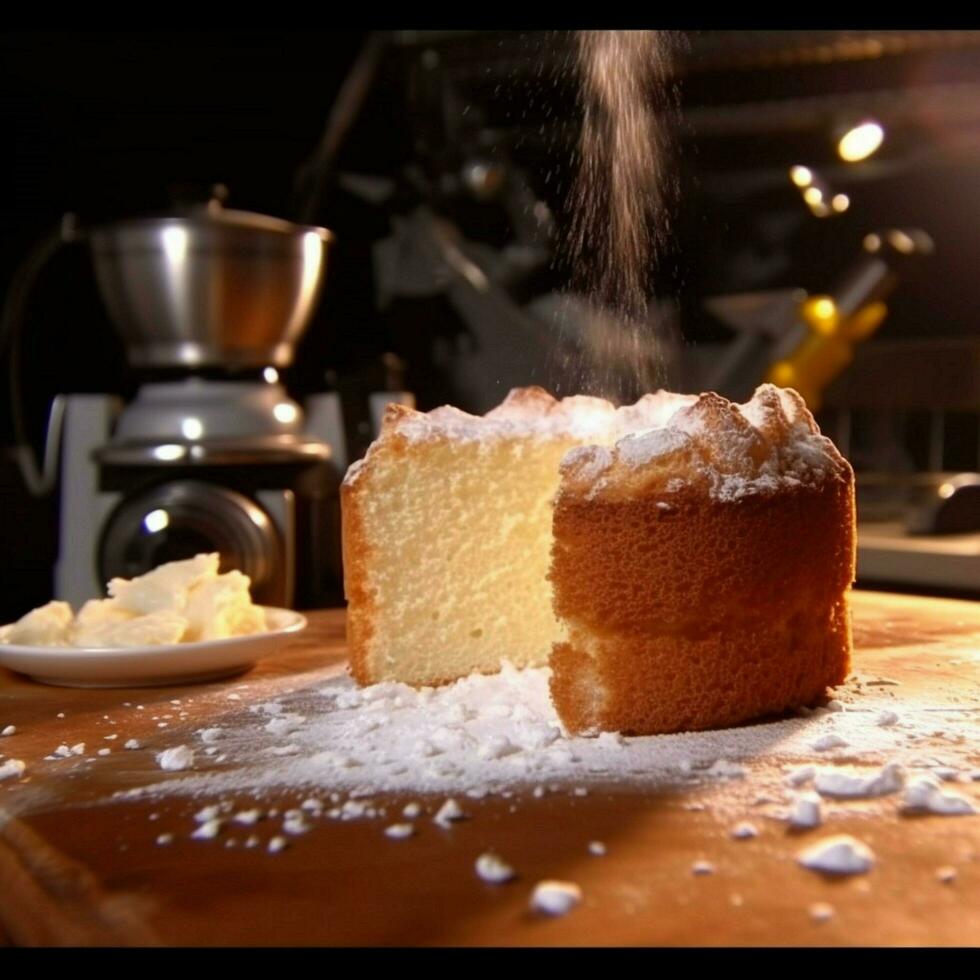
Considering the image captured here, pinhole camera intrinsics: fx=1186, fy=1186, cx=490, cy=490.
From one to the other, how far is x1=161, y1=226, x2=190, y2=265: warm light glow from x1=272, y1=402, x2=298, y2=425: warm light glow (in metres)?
0.32

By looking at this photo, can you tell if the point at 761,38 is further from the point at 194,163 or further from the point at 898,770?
the point at 898,770

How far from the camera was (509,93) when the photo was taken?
3.17 m

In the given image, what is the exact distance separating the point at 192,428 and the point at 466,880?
150 cm

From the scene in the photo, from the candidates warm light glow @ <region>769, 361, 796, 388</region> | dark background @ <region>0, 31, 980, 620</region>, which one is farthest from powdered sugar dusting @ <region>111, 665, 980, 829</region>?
warm light glow @ <region>769, 361, 796, 388</region>

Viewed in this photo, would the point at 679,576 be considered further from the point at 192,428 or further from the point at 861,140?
the point at 861,140

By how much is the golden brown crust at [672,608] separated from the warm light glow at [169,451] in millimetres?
1032

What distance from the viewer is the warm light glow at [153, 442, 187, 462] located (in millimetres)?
2092

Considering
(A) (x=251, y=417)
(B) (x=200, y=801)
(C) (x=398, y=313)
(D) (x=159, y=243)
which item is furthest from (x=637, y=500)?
Answer: (C) (x=398, y=313)

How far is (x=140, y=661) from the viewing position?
1.41 meters

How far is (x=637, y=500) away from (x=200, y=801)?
0.53 metres

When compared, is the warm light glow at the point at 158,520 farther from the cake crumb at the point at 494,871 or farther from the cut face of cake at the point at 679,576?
the cake crumb at the point at 494,871

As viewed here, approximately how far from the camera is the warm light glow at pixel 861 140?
111 inches

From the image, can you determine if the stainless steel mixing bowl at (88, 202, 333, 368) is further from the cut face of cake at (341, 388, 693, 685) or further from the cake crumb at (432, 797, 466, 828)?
the cake crumb at (432, 797, 466, 828)

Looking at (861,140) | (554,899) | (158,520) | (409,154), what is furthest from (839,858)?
(409,154)
